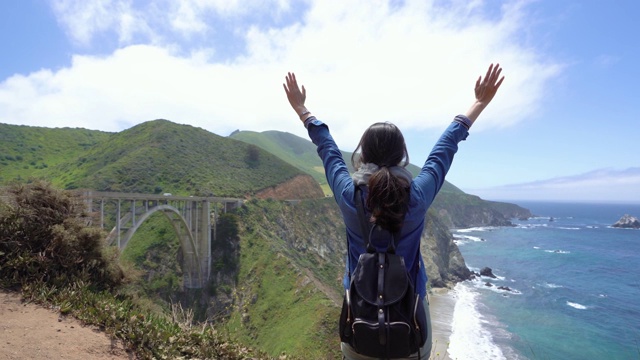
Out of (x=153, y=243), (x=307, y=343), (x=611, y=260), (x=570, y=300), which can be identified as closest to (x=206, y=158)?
(x=153, y=243)

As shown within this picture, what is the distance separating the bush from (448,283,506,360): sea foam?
21531 mm

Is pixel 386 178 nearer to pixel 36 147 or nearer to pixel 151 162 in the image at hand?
pixel 151 162

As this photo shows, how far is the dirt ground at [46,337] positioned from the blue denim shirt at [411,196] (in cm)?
358

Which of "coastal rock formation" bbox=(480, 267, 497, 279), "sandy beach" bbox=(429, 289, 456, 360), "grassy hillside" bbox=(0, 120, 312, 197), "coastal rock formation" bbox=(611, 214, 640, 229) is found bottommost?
"sandy beach" bbox=(429, 289, 456, 360)

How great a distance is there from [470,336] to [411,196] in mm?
32260

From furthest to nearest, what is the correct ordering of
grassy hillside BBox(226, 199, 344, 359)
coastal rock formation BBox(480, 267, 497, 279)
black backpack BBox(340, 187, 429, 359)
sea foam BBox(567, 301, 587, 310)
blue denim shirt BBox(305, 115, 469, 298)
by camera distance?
coastal rock formation BBox(480, 267, 497, 279), sea foam BBox(567, 301, 587, 310), grassy hillside BBox(226, 199, 344, 359), blue denim shirt BBox(305, 115, 469, 298), black backpack BBox(340, 187, 429, 359)

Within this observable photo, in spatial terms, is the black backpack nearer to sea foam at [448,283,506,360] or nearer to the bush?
the bush

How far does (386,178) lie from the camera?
1.68 m

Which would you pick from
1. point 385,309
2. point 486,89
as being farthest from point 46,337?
point 486,89

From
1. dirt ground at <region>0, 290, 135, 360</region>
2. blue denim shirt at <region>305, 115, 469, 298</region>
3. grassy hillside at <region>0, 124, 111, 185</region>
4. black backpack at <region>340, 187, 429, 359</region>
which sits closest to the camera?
black backpack at <region>340, 187, 429, 359</region>

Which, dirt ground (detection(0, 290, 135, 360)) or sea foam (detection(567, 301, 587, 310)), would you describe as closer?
dirt ground (detection(0, 290, 135, 360))

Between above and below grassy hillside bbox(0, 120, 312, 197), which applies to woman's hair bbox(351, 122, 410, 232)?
below

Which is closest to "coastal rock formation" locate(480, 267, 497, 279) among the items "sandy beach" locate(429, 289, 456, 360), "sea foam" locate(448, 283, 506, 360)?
"sandy beach" locate(429, 289, 456, 360)

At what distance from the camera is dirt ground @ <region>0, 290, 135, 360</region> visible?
3914mm
